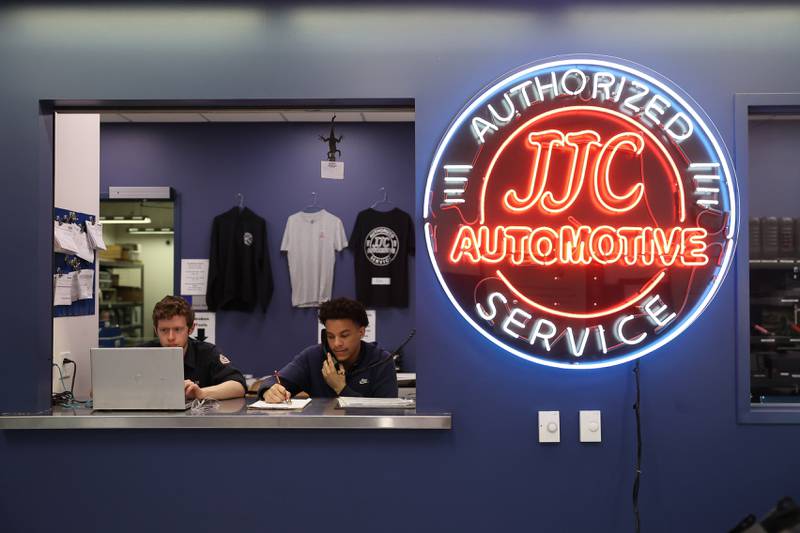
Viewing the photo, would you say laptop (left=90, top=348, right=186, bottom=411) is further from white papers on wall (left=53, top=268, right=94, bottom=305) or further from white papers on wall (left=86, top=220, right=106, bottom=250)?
white papers on wall (left=86, top=220, right=106, bottom=250)

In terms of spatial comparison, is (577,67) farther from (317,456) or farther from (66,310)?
(66,310)

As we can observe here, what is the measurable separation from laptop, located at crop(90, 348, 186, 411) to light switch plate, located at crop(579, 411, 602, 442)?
5.79 feet

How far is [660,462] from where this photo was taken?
2625 millimetres

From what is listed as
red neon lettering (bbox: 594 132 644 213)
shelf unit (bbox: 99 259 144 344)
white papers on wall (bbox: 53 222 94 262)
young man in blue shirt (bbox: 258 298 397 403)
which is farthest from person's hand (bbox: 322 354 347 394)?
shelf unit (bbox: 99 259 144 344)

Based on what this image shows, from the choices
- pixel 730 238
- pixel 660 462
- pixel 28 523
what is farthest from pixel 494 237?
pixel 28 523

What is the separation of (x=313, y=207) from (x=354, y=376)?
2.67 metres

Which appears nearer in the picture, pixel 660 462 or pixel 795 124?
pixel 660 462

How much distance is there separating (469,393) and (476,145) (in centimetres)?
106

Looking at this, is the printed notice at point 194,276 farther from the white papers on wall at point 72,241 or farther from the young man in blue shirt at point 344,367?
the young man in blue shirt at point 344,367

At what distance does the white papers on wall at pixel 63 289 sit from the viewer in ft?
9.90

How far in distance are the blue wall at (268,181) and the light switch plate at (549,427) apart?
3.11 meters

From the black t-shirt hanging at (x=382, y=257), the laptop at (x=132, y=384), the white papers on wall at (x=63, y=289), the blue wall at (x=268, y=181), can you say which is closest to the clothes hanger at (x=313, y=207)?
the blue wall at (x=268, y=181)

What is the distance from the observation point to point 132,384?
9.11ft

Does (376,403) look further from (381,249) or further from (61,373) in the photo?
(381,249)
